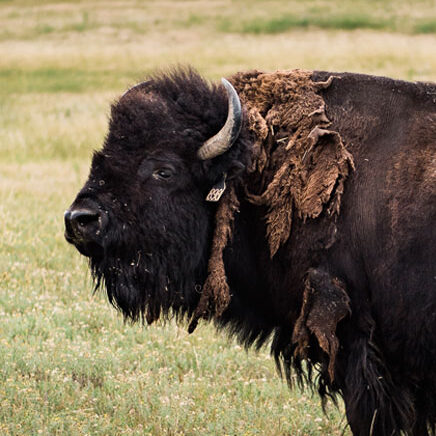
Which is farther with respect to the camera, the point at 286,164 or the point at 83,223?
the point at 286,164

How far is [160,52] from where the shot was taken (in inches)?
1346

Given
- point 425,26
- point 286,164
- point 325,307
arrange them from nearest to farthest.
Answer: point 325,307 < point 286,164 < point 425,26

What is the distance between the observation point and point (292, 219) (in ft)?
16.0

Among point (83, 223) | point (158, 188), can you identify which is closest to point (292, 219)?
point (158, 188)

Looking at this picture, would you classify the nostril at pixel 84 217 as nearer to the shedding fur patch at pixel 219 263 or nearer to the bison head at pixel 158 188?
the bison head at pixel 158 188

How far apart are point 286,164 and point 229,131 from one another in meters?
0.38

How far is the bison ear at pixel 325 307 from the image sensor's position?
186 inches

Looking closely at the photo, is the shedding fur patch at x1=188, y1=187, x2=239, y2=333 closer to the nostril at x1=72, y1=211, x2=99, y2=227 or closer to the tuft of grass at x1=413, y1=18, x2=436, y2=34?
the nostril at x1=72, y1=211, x2=99, y2=227

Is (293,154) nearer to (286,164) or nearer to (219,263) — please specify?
(286,164)

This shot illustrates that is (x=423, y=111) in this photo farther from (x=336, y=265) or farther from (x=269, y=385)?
(x=269, y=385)

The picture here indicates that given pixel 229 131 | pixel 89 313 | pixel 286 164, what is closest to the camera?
pixel 229 131

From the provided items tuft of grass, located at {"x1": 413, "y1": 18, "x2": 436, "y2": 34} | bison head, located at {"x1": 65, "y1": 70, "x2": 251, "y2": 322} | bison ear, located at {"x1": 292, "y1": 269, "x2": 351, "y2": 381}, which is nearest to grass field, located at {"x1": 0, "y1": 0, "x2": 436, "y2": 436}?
bison head, located at {"x1": 65, "y1": 70, "x2": 251, "y2": 322}

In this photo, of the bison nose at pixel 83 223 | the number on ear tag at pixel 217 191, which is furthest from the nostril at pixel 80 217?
the number on ear tag at pixel 217 191

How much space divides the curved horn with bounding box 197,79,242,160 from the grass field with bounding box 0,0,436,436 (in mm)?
1170
